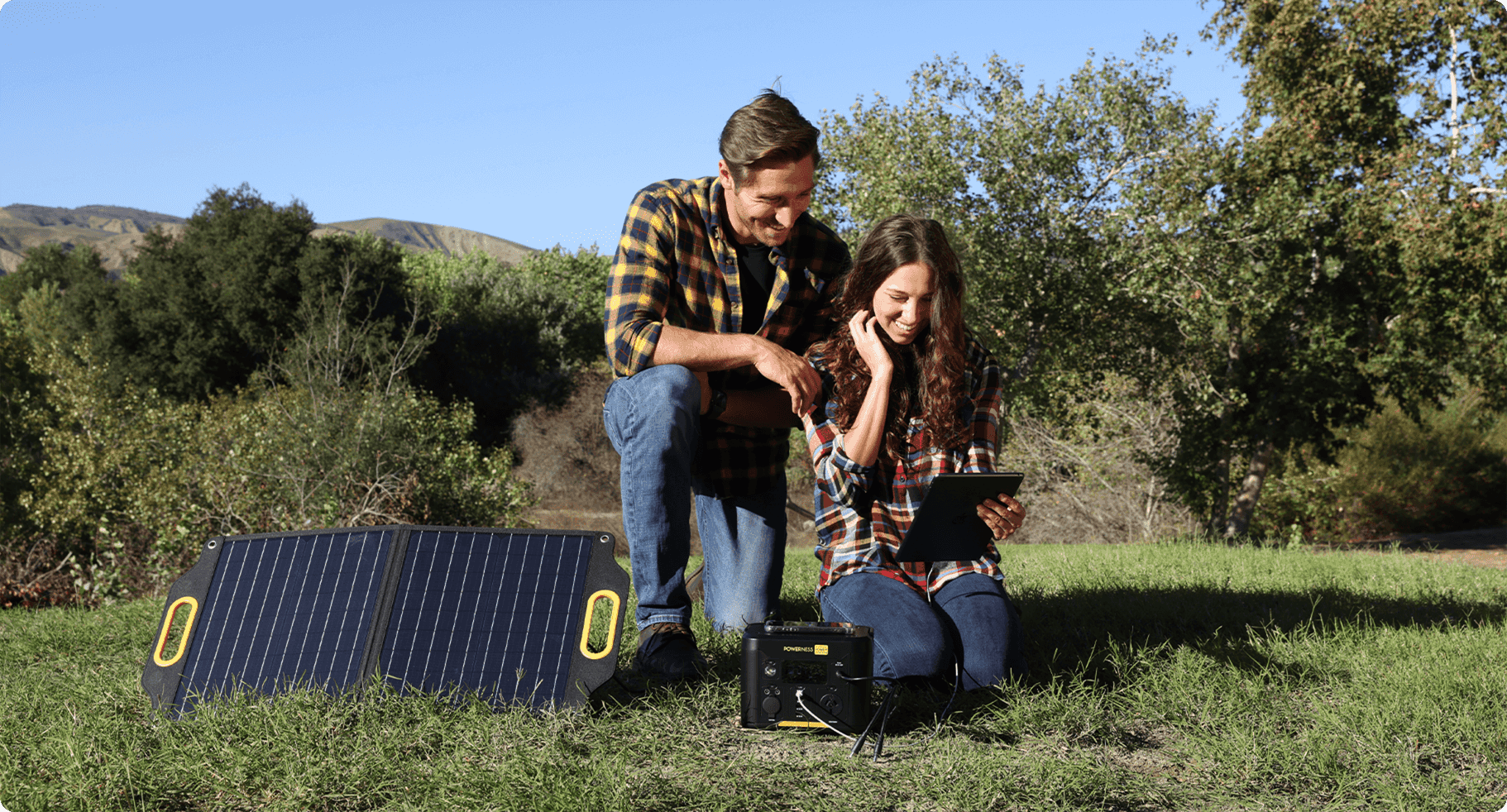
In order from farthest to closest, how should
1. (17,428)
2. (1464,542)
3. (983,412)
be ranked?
(1464,542), (17,428), (983,412)

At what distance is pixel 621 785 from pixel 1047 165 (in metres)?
13.2

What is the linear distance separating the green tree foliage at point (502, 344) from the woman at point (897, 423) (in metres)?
21.9

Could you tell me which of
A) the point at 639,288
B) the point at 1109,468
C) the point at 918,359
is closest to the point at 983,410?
the point at 918,359

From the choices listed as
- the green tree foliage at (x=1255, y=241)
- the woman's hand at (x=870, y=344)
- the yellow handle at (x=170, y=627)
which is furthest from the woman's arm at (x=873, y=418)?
the green tree foliage at (x=1255, y=241)

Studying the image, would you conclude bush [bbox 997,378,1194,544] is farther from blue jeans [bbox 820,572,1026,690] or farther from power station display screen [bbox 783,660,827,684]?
power station display screen [bbox 783,660,827,684]

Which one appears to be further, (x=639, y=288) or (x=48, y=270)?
(x=48, y=270)

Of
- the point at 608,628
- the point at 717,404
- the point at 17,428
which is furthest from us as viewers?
the point at 17,428

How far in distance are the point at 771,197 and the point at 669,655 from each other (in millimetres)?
1622

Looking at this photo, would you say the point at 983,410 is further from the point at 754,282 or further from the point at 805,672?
the point at 805,672

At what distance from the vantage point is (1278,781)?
245cm

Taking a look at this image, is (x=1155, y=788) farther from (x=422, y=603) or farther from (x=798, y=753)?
(x=422, y=603)

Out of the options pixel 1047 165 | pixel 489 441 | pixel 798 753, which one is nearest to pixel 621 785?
pixel 798 753

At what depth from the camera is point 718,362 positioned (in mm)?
3361

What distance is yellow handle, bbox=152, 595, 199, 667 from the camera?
2809 mm
